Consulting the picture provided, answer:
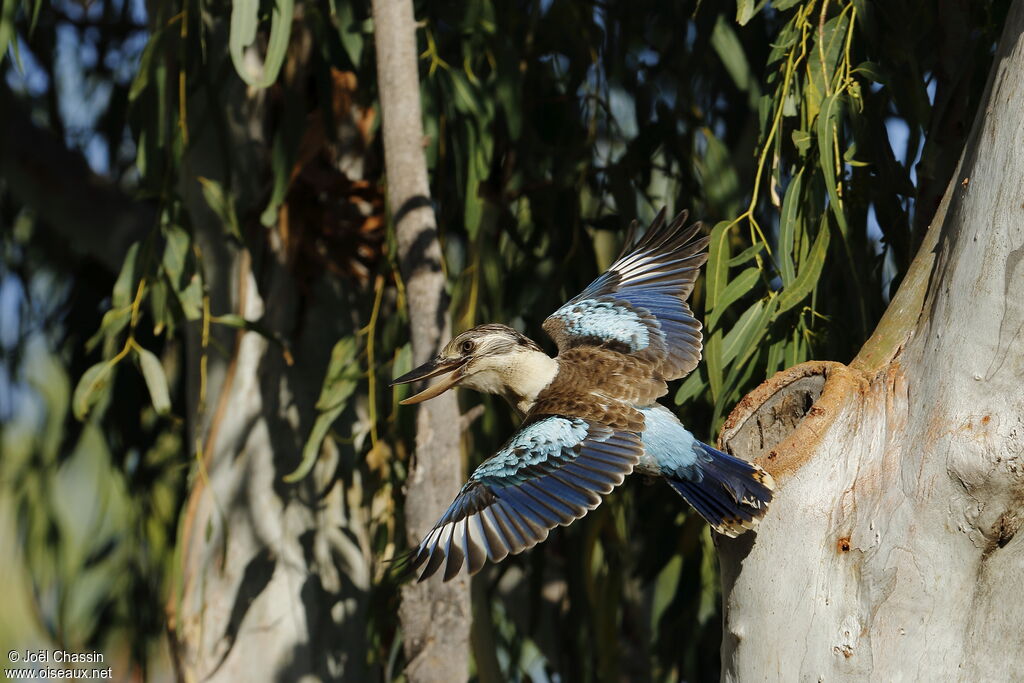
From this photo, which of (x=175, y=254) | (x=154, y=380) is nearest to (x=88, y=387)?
(x=154, y=380)

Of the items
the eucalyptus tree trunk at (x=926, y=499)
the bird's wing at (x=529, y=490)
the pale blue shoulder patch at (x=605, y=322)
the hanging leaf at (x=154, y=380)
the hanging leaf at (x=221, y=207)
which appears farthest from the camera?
the hanging leaf at (x=221, y=207)

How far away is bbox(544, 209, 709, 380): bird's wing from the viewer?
2.09m

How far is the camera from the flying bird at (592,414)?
1.61 m

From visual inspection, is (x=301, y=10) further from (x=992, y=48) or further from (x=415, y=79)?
(x=992, y=48)

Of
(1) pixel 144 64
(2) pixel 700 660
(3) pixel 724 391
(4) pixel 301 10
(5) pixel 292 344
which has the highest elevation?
(4) pixel 301 10

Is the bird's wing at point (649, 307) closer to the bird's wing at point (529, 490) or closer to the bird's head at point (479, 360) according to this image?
the bird's head at point (479, 360)

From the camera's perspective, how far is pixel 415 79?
1928 millimetres

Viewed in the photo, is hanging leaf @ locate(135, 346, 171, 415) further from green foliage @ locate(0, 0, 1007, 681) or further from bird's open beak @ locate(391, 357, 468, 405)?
bird's open beak @ locate(391, 357, 468, 405)

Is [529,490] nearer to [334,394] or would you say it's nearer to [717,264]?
[717,264]

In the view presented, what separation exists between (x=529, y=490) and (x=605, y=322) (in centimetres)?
54

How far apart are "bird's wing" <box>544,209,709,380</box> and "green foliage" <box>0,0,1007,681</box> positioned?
0.10 m

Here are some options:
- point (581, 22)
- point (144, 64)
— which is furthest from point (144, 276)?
point (581, 22)

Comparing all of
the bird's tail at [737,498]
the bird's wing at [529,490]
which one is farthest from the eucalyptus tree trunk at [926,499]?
the bird's wing at [529,490]

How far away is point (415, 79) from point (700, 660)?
1511mm
